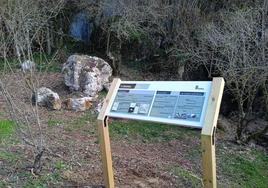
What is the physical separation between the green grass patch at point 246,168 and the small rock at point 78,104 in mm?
2485

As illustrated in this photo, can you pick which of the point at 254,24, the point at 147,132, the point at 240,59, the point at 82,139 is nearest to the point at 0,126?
the point at 82,139

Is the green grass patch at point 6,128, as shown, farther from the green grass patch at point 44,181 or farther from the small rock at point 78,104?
the green grass patch at point 44,181

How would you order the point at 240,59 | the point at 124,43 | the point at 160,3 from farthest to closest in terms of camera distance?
1. the point at 124,43
2. the point at 160,3
3. the point at 240,59

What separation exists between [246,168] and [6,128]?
3225 millimetres

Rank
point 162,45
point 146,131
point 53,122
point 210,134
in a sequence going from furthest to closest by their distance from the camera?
1. point 162,45
2. point 146,131
3. point 53,122
4. point 210,134

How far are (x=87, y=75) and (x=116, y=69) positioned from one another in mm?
1644

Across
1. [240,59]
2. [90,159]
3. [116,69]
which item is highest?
[240,59]

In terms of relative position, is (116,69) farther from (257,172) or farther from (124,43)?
(257,172)

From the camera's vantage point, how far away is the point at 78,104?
712cm

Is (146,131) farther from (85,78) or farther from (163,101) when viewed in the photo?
(163,101)

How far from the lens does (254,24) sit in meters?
6.50

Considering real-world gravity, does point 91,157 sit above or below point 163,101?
below

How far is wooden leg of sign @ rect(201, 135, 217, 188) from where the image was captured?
3158 millimetres

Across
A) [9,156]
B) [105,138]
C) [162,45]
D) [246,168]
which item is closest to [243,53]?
[246,168]
